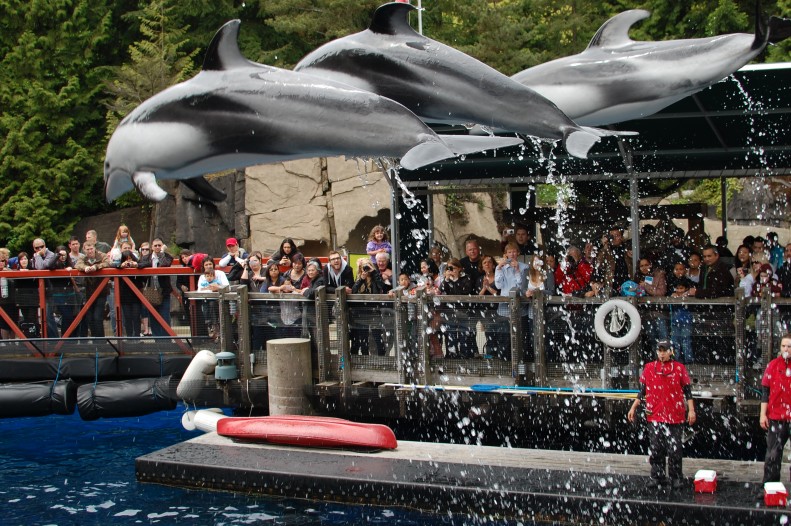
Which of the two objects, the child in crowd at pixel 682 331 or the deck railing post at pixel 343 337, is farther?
the deck railing post at pixel 343 337

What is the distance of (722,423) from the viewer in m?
10.6

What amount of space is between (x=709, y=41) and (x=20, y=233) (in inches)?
904

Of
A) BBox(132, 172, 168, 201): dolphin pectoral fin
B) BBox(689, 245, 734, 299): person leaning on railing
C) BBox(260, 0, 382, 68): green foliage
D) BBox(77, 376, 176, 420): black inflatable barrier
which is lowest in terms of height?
BBox(77, 376, 176, 420): black inflatable barrier

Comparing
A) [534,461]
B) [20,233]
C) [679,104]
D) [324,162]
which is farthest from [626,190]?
[20,233]

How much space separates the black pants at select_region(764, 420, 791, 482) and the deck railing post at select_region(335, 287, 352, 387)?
5.25 m

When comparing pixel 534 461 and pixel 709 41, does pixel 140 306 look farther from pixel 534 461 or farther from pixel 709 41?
pixel 709 41

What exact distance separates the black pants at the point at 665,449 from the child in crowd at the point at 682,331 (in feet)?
4.33

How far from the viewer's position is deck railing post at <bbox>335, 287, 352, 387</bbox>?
39.5 feet

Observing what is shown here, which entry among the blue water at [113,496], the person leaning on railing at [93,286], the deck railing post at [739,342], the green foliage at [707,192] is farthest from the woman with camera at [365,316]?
the green foliage at [707,192]

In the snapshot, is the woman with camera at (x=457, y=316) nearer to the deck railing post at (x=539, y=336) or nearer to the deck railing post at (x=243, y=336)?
the deck railing post at (x=539, y=336)

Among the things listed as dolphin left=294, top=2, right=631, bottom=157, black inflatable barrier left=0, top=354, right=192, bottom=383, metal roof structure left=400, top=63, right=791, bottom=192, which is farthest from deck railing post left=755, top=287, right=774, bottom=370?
black inflatable barrier left=0, top=354, right=192, bottom=383

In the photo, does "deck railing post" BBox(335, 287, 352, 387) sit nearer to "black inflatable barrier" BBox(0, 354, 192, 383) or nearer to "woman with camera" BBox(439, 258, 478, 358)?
"woman with camera" BBox(439, 258, 478, 358)

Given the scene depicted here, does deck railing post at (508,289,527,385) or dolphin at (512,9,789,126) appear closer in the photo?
dolphin at (512,9,789,126)

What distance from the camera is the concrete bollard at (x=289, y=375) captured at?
40.3ft
